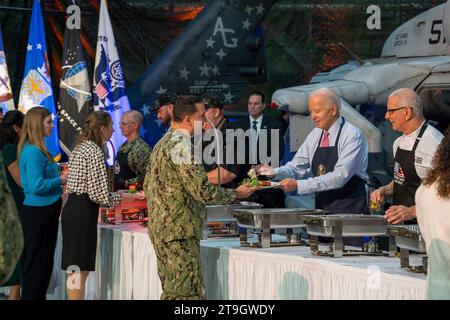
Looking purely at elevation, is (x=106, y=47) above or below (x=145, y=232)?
above

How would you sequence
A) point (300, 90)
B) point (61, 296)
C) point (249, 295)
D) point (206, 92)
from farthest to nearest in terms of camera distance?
1. point (206, 92)
2. point (300, 90)
3. point (61, 296)
4. point (249, 295)

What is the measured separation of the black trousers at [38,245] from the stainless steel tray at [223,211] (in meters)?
1.14

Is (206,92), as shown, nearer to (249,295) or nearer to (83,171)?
(83,171)

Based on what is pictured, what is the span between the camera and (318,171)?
5430 mm

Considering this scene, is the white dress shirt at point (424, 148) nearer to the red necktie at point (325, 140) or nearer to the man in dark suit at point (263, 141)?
the red necktie at point (325, 140)

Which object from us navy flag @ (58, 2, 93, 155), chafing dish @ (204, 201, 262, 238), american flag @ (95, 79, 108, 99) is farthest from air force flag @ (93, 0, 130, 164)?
chafing dish @ (204, 201, 262, 238)

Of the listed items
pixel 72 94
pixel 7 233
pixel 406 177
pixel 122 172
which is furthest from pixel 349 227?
pixel 72 94

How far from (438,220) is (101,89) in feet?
24.5

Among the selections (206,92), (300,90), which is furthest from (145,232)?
(206,92)

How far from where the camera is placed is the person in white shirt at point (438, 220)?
2.93 meters

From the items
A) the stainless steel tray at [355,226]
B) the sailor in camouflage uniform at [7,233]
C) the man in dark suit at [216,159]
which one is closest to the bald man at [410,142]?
the stainless steel tray at [355,226]

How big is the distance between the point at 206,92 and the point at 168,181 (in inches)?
344

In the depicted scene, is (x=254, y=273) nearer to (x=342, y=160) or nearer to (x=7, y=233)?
(x=342, y=160)

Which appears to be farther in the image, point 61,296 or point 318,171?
point 61,296
